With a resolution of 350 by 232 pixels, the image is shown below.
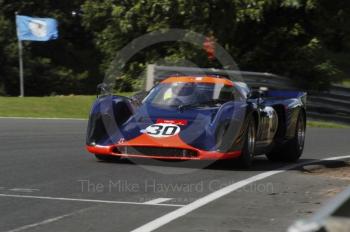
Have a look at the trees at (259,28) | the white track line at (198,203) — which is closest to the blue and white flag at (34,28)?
the trees at (259,28)

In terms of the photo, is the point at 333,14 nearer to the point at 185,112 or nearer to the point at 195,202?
the point at 185,112

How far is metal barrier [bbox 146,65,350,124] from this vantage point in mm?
19031

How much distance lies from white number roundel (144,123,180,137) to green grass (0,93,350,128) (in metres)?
8.79

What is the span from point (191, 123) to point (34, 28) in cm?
2255

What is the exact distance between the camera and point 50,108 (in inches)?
756

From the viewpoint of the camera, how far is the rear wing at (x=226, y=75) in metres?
19.0

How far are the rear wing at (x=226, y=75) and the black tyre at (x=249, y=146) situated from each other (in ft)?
26.5

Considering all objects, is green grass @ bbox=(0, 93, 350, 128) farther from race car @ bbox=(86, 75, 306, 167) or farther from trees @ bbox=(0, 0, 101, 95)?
trees @ bbox=(0, 0, 101, 95)

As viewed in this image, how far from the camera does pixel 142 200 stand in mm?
7402

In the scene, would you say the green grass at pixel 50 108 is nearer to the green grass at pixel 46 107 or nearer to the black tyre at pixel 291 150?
the green grass at pixel 46 107

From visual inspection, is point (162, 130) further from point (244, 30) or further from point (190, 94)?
point (244, 30)

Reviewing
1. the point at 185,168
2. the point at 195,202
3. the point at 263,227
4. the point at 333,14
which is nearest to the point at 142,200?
the point at 195,202

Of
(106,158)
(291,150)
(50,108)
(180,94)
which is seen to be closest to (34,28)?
(50,108)

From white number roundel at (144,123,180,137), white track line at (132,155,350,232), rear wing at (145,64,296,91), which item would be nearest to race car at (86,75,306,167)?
white number roundel at (144,123,180,137)
